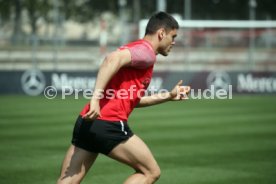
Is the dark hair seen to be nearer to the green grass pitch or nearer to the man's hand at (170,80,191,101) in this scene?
the man's hand at (170,80,191,101)

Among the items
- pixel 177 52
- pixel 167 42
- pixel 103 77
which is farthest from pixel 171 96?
pixel 177 52

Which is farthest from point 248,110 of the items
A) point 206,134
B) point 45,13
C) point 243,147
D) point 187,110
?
point 45,13

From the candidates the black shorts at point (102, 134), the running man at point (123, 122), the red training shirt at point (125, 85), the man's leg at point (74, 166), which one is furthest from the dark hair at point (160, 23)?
the man's leg at point (74, 166)

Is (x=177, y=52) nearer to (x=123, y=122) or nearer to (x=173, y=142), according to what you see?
(x=173, y=142)

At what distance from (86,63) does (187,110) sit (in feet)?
52.9

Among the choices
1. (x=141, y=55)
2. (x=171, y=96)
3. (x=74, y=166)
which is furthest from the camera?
(x=171, y=96)

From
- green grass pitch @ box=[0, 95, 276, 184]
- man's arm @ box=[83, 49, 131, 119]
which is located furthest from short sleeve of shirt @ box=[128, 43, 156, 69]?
green grass pitch @ box=[0, 95, 276, 184]

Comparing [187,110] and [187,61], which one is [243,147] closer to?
[187,110]

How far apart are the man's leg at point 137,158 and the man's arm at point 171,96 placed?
773mm

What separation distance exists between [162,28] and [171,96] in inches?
33.2

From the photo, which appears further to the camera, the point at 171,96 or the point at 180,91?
the point at 171,96

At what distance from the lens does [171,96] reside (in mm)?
7805

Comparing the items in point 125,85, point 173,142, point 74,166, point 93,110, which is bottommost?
point 173,142

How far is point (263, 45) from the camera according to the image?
38406mm
